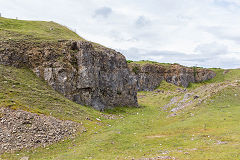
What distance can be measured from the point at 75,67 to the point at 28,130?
26763 mm

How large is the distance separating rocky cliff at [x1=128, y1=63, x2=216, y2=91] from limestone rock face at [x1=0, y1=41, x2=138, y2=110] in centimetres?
5906

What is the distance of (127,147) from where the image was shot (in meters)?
25.2

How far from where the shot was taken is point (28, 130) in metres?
25.9

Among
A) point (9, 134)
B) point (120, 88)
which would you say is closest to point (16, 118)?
point (9, 134)

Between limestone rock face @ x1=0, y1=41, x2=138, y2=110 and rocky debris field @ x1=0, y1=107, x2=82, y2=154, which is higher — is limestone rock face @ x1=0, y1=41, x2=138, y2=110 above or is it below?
above

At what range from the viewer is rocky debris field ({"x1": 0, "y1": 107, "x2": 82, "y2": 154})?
23406 mm

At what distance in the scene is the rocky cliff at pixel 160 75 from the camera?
121 m

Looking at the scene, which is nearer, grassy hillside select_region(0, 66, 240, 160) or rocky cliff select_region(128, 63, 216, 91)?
grassy hillside select_region(0, 66, 240, 160)

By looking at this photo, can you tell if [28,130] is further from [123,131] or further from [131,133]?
[131,133]

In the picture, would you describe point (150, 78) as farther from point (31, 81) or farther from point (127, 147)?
point (127, 147)

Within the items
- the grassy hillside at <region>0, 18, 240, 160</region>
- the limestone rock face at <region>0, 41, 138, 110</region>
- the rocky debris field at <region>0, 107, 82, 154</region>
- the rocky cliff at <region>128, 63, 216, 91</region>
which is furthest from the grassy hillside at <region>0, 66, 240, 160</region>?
the rocky cliff at <region>128, 63, 216, 91</region>

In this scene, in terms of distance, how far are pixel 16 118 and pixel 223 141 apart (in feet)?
92.1

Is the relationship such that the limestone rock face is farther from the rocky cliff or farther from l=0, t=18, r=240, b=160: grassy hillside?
the rocky cliff

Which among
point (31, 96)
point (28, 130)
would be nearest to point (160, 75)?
point (31, 96)
